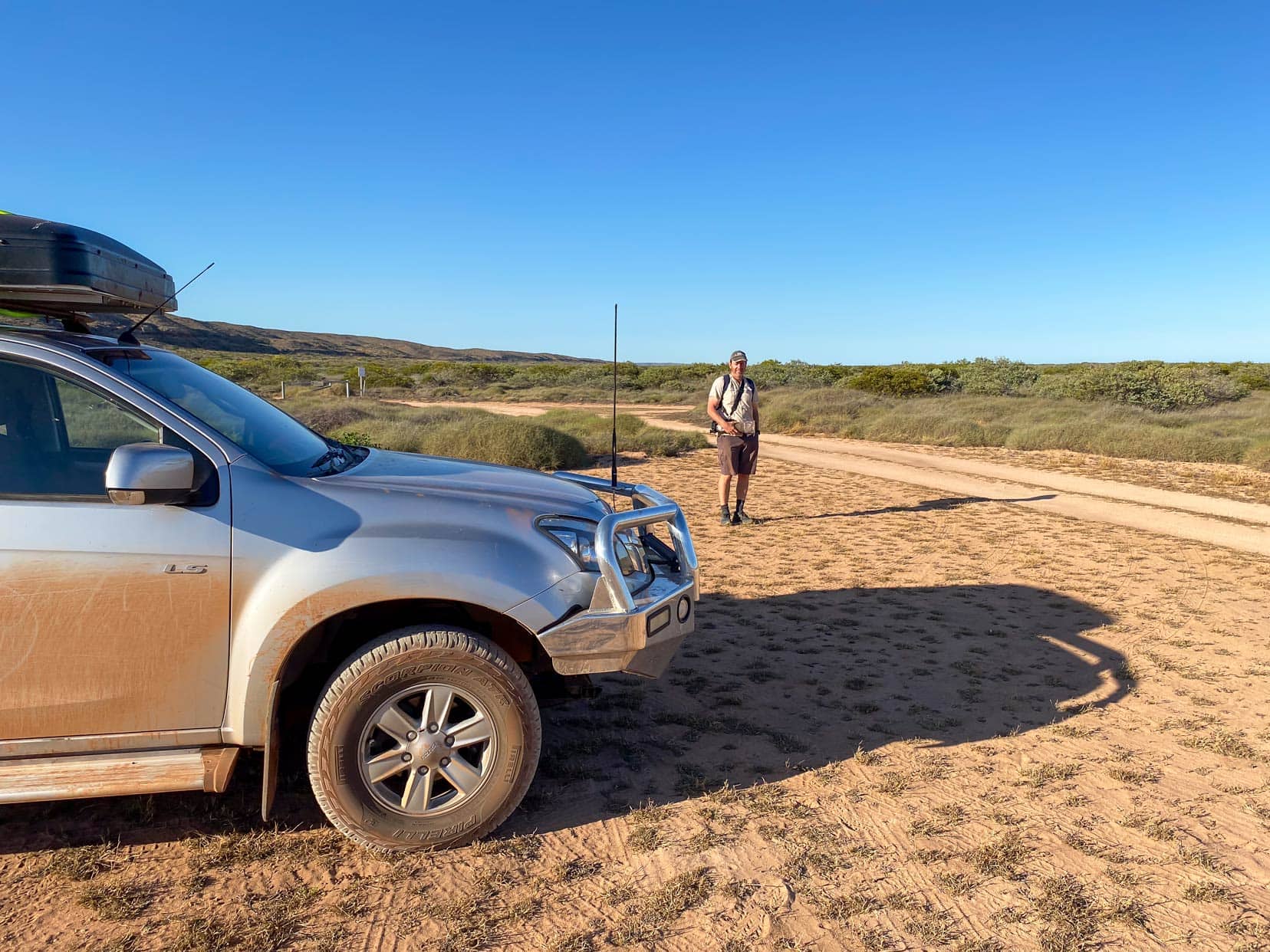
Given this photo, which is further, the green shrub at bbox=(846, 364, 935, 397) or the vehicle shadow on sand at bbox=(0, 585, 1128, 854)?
the green shrub at bbox=(846, 364, 935, 397)

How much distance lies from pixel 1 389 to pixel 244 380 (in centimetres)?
4355

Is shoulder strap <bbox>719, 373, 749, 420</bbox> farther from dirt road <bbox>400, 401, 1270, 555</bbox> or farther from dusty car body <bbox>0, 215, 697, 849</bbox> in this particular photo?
dusty car body <bbox>0, 215, 697, 849</bbox>

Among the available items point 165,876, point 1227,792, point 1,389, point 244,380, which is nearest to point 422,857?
point 165,876

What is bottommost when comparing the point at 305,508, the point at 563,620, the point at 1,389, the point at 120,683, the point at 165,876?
the point at 165,876

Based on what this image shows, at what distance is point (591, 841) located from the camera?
10.7 feet

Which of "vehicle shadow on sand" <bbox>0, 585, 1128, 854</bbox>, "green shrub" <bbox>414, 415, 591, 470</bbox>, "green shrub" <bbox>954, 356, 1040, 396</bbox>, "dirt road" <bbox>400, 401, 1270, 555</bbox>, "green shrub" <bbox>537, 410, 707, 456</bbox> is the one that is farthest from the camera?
"green shrub" <bbox>954, 356, 1040, 396</bbox>

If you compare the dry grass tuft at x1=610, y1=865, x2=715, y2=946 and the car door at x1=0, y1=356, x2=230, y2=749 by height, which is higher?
the car door at x1=0, y1=356, x2=230, y2=749

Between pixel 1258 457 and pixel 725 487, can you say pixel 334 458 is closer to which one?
pixel 725 487

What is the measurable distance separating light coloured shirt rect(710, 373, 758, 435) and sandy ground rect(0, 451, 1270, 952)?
3949 millimetres

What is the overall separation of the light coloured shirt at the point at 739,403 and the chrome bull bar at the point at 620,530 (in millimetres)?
5458

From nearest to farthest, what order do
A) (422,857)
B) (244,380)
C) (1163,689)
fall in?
(422,857), (1163,689), (244,380)

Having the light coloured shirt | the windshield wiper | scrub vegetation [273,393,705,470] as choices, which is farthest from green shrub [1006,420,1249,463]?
the windshield wiper

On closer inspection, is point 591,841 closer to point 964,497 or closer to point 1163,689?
point 1163,689

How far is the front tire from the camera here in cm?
300
